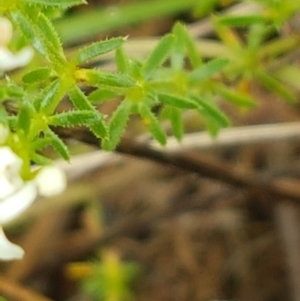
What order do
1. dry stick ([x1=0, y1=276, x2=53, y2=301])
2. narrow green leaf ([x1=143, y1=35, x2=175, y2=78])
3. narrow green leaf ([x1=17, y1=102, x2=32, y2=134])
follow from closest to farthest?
narrow green leaf ([x1=17, y1=102, x2=32, y2=134])
narrow green leaf ([x1=143, y1=35, x2=175, y2=78])
dry stick ([x1=0, y1=276, x2=53, y2=301])

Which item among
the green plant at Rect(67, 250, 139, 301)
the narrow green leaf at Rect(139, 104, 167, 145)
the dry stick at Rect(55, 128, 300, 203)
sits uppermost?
the narrow green leaf at Rect(139, 104, 167, 145)

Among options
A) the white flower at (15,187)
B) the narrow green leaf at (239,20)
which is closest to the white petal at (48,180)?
the white flower at (15,187)

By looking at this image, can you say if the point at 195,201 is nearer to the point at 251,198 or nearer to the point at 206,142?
the point at 251,198

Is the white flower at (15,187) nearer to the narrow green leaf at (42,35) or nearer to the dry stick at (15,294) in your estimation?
the narrow green leaf at (42,35)

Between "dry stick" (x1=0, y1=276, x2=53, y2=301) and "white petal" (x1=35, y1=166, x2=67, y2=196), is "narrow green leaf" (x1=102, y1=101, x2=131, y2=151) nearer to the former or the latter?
"white petal" (x1=35, y1=166, x2=67, y2=196)

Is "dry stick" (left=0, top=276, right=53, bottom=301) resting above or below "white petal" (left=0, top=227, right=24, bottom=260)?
below

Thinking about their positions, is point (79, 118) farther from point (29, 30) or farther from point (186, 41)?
point (186, 41)

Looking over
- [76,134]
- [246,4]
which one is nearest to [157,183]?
[246,4]

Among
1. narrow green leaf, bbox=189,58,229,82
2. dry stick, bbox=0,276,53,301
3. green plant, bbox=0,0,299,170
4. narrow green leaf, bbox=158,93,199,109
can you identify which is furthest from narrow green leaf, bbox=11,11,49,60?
dry stick, bbox=0,276,53,301
